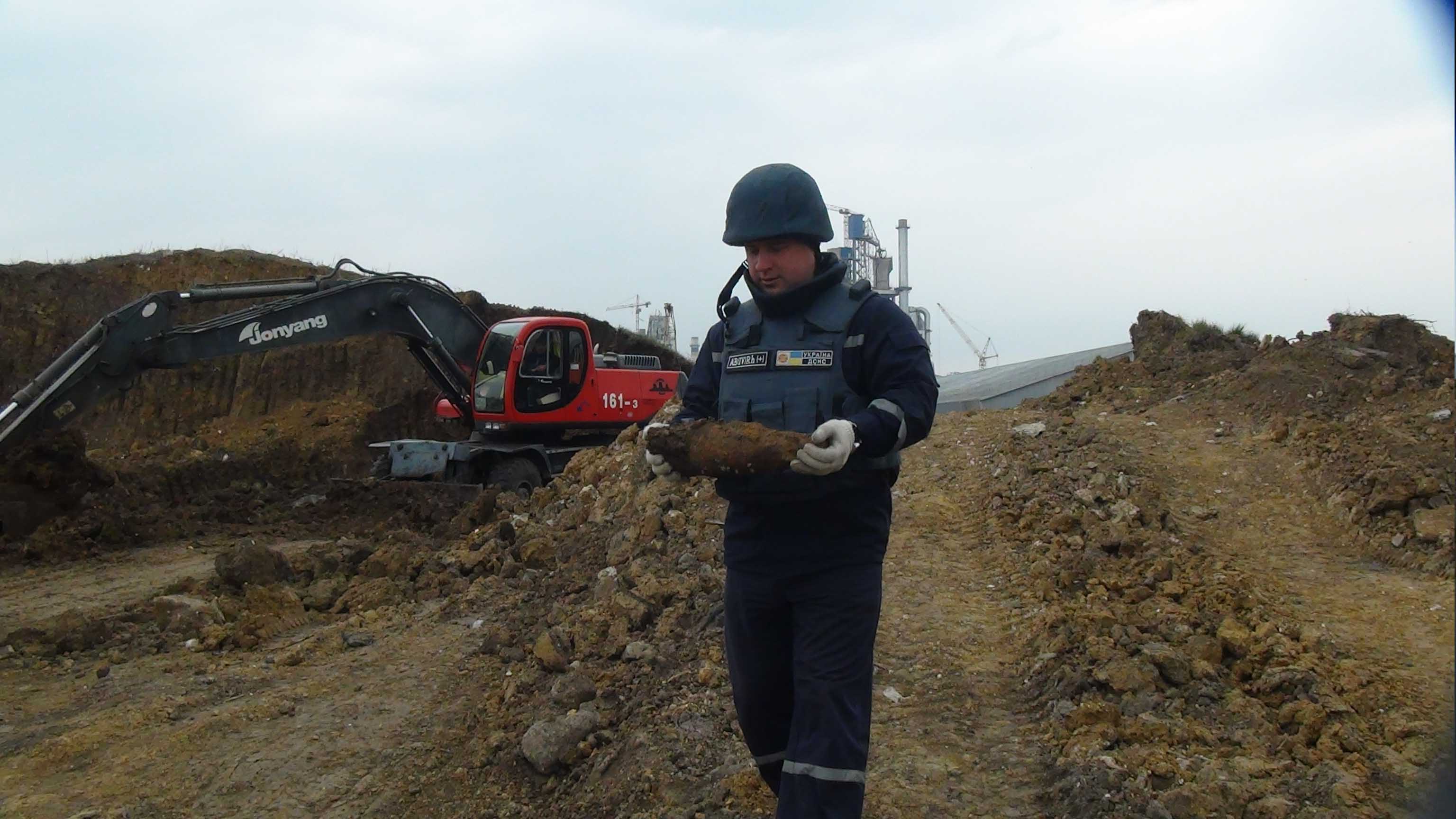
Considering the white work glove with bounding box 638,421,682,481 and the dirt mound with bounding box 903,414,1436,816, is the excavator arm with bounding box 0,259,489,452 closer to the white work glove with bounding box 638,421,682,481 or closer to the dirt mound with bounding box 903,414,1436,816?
the dirt mound with bounding box 903,414,1436,816

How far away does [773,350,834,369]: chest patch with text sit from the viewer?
116 inches

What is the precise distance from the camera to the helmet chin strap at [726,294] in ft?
10.7

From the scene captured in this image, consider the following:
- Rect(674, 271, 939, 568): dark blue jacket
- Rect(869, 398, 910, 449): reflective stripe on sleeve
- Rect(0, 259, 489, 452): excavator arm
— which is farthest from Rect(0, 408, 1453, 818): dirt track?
Rect(0, 259, 489, 452): excavator arm

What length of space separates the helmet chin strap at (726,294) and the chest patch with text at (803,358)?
30 cm

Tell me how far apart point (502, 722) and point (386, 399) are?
50.4 feet

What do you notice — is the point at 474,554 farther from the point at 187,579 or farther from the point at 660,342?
the point at 660,342

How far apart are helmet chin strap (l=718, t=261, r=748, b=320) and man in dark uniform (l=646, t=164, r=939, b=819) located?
0.10 metres

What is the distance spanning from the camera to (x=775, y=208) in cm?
296

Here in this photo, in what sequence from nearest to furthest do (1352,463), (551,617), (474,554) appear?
1. (551,617)
2. (1352,463)
3. (474,554)

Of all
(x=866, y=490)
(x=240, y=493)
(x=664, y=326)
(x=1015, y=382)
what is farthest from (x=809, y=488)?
(x=664, y=326)

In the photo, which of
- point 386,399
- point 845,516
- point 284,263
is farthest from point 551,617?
point 284,263

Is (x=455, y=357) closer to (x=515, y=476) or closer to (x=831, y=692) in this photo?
(x=515, y=476)

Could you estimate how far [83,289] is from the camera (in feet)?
66.5

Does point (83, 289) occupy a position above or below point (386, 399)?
above
